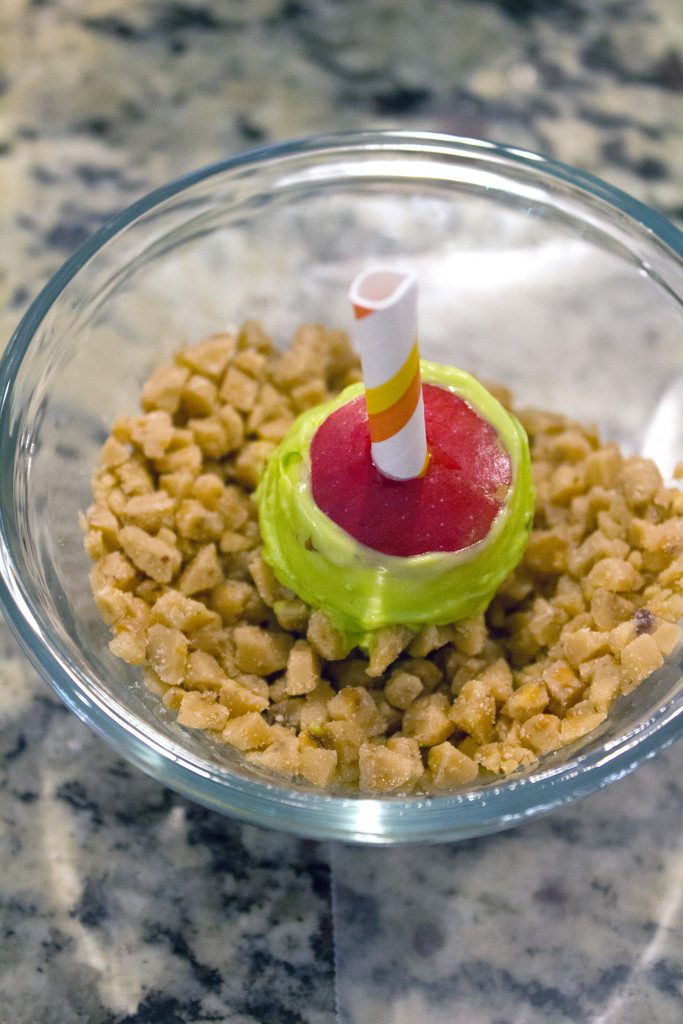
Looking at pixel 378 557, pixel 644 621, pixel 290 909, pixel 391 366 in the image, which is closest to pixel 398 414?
pixel 391 366

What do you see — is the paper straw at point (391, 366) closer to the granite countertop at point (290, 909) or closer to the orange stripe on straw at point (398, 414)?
the orange stripe on straw at point (398, 414)

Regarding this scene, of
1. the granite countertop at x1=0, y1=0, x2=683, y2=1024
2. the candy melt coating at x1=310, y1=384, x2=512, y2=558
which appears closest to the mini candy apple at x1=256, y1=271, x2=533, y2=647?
the candy melt coating at x1=310, y1=384, x2=512, y2=558

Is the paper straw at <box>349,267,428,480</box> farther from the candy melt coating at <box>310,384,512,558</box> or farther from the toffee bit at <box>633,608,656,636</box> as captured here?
the toffee bit at <box>633,608,656,636</box>

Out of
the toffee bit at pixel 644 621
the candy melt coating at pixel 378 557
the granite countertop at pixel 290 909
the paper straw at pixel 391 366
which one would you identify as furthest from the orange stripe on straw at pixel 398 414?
the granite countertop at pixel 290 909

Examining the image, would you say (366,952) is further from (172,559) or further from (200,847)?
(172,559)

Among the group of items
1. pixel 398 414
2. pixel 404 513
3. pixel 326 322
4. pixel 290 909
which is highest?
pixel 398 414

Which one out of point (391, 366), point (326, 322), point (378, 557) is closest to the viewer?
point (391, 366)

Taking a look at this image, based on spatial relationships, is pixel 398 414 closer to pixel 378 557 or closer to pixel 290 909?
pixel 378 557
